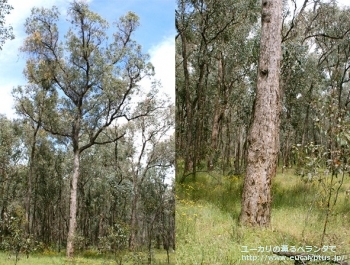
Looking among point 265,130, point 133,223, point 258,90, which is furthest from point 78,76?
point 265,130

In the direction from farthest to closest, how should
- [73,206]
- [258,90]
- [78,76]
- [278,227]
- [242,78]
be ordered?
1. [78,76]
2. [73,206]
3. [242,78]
4. [258,90]
5. [278,227]

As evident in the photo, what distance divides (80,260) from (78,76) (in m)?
1.61

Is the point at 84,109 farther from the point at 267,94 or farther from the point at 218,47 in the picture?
the point at 267,94

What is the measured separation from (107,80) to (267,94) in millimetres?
1468

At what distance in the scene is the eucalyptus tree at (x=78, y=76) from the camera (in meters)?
4.15

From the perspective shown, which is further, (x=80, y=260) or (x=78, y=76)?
(x=78, y=76)

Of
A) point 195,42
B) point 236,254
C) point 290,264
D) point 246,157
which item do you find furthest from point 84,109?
point 290,264

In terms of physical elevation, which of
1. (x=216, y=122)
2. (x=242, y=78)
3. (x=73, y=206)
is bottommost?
(x=73, y=206)

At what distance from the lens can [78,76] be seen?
167 inches

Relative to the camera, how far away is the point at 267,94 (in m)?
3.83

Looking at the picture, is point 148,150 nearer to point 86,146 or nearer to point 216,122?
point 86,146

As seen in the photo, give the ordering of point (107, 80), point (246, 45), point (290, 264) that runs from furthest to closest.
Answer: point (107, 80)
point (246, 45)
point (290, 264)

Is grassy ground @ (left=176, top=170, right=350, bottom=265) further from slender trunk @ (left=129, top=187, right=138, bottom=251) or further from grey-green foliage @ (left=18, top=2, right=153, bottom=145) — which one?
grey-green foliage @ (left=18, top=2, right=153, bottom=145)

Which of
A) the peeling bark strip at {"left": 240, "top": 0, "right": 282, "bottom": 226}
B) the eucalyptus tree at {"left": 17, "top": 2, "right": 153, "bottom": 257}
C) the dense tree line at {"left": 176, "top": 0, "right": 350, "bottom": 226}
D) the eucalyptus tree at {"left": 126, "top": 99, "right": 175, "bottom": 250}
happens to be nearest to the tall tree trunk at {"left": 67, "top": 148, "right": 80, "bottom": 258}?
the eucalyptus tree at {"left": 17, "top": 2, "right": 153, "bottom": 257}
